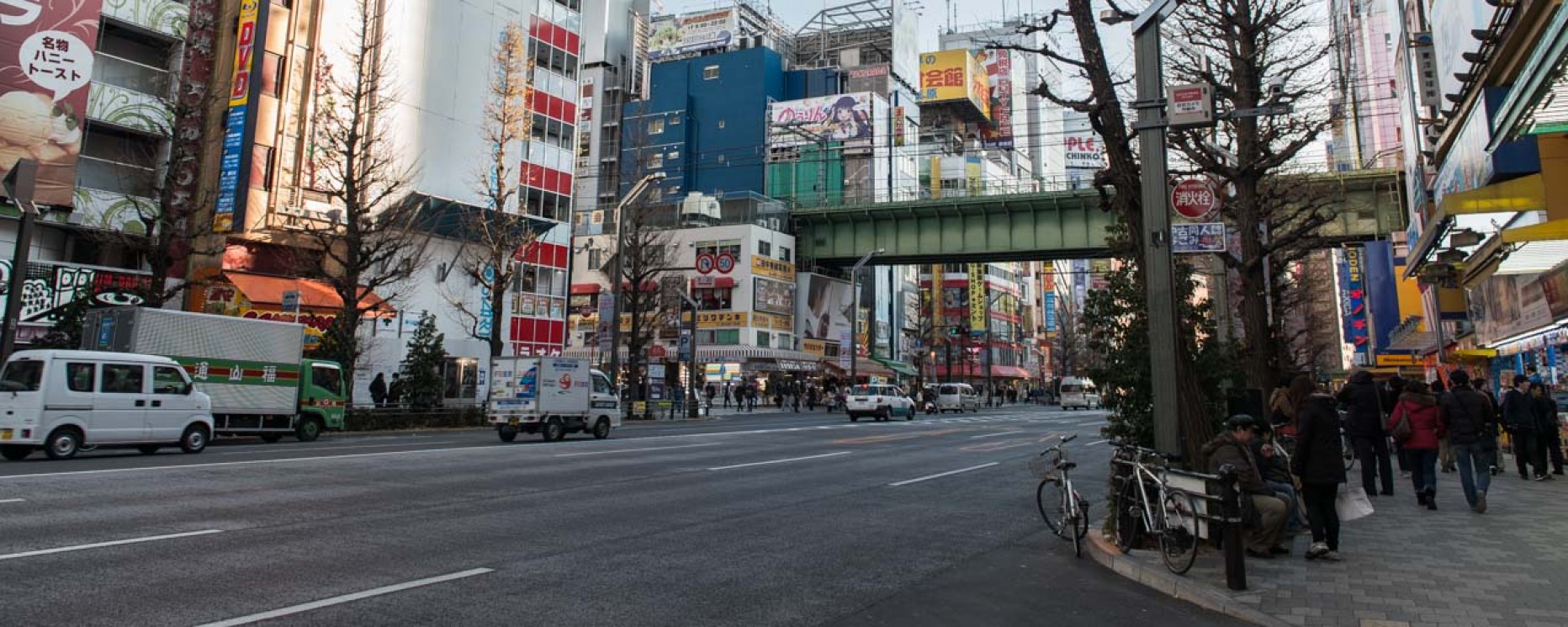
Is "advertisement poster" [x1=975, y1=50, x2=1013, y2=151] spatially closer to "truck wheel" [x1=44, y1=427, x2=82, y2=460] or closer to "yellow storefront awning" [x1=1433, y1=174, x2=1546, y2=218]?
"yellow storefront awning" [x1=1433, y1=174, x2=1546, y2=218]

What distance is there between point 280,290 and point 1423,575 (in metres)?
35.8

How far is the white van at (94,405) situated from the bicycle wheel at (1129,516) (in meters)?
16.4

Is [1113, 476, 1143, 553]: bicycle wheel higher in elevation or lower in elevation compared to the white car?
lower

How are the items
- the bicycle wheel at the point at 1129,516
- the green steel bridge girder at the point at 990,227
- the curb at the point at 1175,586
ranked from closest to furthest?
the curb at the point at 1175,586, the bicycle wheel at the point at 1129,516, the green steel bridge girder at the point at 990,227

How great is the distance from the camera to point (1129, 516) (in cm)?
750

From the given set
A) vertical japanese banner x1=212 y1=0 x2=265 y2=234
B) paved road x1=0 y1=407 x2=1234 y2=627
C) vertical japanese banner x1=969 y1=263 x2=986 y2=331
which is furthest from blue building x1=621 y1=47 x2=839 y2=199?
paved road x1=0 y1=407 x2=1234 y2=627

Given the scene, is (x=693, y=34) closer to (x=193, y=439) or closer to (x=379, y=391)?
(x=379, y=391)

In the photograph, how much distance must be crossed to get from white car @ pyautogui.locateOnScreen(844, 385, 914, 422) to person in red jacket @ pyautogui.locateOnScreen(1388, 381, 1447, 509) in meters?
27.6

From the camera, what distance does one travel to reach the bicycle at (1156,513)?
Answer: 6.60 meters

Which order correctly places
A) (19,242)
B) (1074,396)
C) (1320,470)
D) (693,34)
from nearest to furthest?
1. (1320,470)
2. (19,242)
3. (1074,396)
4. (693,34)

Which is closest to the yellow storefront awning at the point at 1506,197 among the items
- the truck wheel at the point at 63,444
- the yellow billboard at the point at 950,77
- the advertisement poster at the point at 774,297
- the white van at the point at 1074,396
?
the truck wheel at the point at 63,444

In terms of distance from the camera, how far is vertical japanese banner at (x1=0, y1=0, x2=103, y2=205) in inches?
1019

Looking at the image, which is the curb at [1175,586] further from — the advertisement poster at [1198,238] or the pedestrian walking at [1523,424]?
the pedestrian walking at [1523,424]

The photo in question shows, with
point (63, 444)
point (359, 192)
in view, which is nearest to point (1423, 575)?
point (63, 444)
